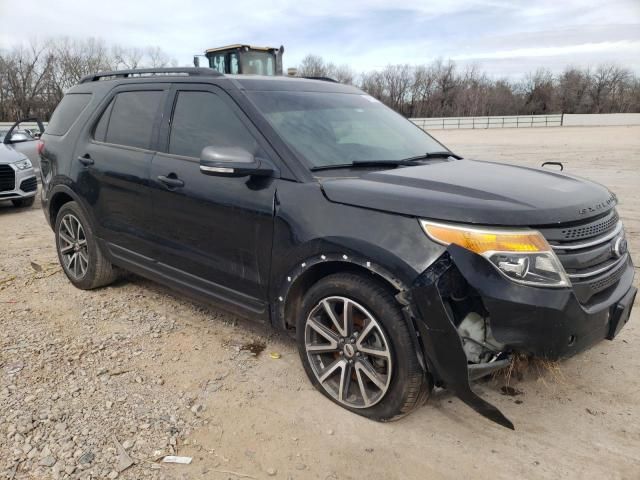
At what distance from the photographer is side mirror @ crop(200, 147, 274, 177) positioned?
116 inches

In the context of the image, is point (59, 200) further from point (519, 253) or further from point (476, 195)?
point (519, 253)

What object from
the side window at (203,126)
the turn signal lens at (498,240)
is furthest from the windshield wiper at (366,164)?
the turn signal lens at (498,240)

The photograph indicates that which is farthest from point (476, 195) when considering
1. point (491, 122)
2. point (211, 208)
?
point (491, 122)

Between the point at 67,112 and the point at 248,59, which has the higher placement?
the point at 248,59

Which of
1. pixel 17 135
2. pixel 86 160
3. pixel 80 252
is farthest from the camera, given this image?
pixel 17 135

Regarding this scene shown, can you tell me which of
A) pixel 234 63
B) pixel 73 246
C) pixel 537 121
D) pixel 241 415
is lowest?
pixel 241 415

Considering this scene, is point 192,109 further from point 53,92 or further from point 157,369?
point 53,92

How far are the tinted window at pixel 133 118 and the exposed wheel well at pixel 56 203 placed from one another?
2.92ft

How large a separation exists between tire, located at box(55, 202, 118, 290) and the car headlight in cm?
339

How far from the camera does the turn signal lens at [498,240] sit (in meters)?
2.42

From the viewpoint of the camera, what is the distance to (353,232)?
107 inches

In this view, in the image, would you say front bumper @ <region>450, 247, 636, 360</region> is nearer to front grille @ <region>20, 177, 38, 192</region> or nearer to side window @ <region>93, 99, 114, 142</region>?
side window @ <region>93, 99, 114, 142</region>

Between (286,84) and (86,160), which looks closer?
(286,84)

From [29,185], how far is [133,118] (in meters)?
6.34
